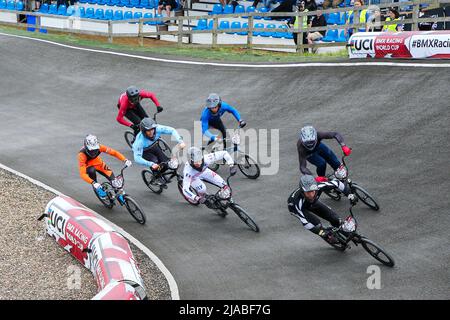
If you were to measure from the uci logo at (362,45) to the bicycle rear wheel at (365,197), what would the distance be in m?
9.31

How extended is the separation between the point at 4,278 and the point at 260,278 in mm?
4457

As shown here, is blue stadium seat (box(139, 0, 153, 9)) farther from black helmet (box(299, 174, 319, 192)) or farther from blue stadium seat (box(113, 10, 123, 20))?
black helmet (box(299, 174, 319, 192))

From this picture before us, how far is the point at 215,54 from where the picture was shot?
2891 cm

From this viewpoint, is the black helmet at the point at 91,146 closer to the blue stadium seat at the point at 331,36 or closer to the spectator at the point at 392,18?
the spectator at the point at 392,18

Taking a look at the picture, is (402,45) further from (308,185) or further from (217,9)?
(217,9)

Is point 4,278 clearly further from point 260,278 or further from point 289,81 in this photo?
point 289,81

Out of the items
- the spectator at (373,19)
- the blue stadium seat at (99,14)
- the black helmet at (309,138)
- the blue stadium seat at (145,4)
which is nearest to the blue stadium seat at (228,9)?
the blue stadium seat at (145,4)

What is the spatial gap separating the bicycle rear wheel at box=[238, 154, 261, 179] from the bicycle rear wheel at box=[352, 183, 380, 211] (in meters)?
3.27

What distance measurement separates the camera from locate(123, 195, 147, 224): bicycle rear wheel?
15.5 metres

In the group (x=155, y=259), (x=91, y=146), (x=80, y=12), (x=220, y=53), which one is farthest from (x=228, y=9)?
(x=155, y=259)

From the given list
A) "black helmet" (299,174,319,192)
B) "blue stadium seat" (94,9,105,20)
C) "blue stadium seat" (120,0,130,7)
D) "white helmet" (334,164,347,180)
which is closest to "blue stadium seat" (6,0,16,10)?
"blue stadium seat" (94,9,105,20)

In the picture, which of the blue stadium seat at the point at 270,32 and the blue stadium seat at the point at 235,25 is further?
the blue stadium seat at the point at 235,25

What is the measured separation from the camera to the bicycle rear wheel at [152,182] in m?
17.2

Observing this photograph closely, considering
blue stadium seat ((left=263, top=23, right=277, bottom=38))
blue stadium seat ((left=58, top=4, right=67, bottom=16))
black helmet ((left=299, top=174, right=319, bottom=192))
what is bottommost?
black helmet ((left=299, top=174, right=319, bottom=192))
